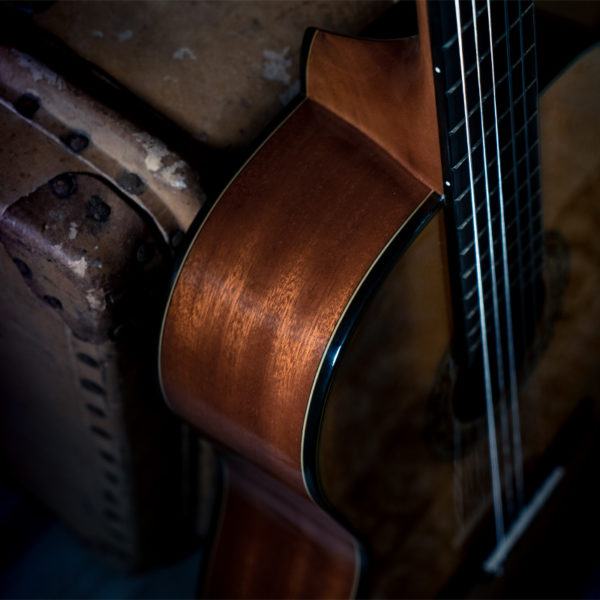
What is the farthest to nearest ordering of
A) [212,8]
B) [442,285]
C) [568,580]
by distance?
1. [568,580]
2. [212,8]
3. [442,285]

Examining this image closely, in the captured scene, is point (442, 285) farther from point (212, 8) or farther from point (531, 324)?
point (212, 8)

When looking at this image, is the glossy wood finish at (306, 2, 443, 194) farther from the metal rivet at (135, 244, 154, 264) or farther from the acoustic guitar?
the metal rivet at (135, 244, 154, 264)

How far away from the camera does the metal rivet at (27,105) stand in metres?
0.70

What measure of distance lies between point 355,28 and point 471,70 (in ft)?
0.88

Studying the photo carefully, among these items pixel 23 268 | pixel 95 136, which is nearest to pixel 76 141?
pixel 95 136

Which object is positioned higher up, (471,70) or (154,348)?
(471,70)

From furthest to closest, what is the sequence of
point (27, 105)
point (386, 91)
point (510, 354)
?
point (510, 354)
point (27, 105)
point (386, 91)

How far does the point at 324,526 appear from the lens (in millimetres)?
794

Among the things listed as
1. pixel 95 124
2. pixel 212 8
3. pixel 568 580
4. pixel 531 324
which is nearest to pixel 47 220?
pixel 95 124

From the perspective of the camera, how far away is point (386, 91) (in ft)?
1.99

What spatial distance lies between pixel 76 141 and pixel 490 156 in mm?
355

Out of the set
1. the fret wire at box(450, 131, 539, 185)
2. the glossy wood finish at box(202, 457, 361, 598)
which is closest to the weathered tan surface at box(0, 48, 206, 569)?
the glossy wood finish at box(202, 457, 361, 598)

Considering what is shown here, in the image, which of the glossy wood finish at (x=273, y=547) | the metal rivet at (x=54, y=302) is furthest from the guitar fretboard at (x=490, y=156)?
the metal rivet at (x=54, y=302)

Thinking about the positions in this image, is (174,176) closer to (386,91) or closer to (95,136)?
(95,136)
